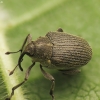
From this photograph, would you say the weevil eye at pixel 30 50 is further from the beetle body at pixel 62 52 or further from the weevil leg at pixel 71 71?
the weevil leg at pixel 71 71

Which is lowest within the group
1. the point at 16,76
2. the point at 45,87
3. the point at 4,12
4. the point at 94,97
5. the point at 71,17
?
the point at 94,97

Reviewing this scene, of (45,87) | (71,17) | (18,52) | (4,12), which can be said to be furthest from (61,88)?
(4,12)

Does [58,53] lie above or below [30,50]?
below

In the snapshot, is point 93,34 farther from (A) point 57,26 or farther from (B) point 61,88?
(B) point 61,88

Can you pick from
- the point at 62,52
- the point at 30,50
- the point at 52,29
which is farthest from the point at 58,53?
the point at 52,29

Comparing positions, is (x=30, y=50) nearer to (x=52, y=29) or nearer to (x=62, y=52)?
(x=62, y=52)
